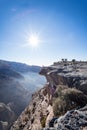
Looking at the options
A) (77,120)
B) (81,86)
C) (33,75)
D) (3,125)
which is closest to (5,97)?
(3,125)

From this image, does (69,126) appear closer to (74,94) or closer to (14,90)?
(74,94)

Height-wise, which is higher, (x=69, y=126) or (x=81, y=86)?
(x=81, y=86)

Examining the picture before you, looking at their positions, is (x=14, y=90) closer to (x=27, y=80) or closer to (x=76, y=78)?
(x=27, y=80)

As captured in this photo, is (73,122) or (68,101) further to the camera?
(68,101)

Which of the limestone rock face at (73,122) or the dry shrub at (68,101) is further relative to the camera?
the dry shrub at (68,101)

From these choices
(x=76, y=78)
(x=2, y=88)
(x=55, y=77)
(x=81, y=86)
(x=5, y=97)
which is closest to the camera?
(x=81, y=86)

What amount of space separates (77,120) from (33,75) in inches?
6842

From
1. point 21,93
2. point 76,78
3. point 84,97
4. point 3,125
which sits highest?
point 76,78

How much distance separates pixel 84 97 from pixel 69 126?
5640 millimetres

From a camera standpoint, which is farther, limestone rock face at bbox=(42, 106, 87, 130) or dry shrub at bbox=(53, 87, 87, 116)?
dry shrub at bbox=(53, 87, 87, 116)

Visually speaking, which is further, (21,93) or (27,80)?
(27,80)

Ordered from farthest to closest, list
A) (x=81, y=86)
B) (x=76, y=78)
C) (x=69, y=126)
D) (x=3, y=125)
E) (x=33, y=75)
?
(x=33, y=75) < (x=3, y=125) < (x=76, y=78) < (x=81, y=86) < (x=69, y=126)

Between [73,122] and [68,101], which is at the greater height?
[68,101]

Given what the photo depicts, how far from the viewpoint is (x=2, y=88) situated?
94.0m
